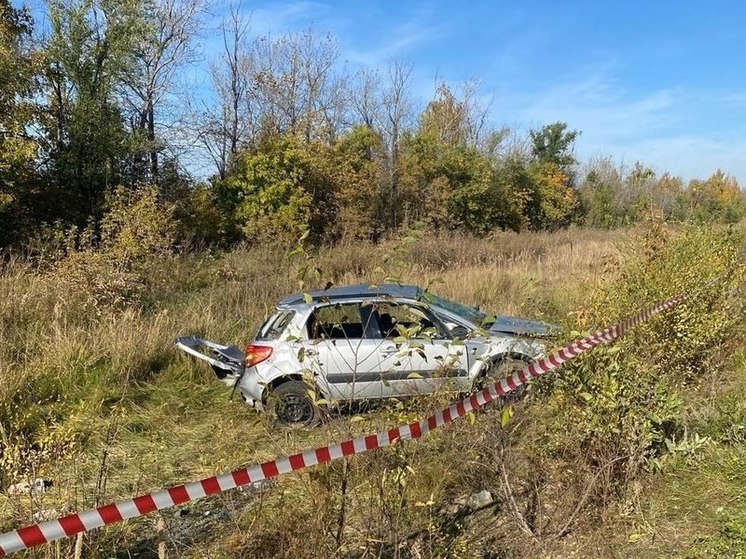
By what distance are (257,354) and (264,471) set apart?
146 inches

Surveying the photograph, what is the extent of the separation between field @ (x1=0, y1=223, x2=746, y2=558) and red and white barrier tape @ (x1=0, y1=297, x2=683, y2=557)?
0.42 feet

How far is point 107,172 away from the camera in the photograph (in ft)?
66.1

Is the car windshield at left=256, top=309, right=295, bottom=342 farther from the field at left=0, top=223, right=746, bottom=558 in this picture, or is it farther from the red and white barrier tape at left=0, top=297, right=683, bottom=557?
the red and white barrier tape at left=0, top=297, right=683, bottom=557

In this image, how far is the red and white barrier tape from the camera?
2449 mm

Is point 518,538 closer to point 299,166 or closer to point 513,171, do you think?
point 299,166

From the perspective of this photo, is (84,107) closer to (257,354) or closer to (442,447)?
→ (257,354)

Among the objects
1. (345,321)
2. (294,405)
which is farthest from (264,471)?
(294,405)

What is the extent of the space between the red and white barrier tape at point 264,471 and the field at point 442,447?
0.42 feet

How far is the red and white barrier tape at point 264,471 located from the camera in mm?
2449

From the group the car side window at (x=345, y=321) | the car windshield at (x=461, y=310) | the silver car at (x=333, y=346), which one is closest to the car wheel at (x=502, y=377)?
the silver car at (x=333, y=346)

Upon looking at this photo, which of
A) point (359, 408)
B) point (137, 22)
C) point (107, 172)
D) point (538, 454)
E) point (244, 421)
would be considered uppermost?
point (137, 22)

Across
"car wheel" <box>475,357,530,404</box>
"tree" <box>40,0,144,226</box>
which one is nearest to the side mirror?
"car wheel" <box>475,357,530,404</box>

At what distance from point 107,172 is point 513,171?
2398 centimetres

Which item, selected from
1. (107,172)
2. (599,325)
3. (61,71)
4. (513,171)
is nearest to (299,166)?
(107,172)
